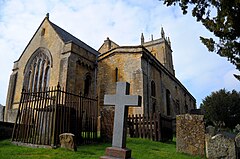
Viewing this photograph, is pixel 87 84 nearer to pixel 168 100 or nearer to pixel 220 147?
pixel 168 100

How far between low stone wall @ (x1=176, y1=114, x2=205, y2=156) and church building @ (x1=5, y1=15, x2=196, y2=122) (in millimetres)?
8602

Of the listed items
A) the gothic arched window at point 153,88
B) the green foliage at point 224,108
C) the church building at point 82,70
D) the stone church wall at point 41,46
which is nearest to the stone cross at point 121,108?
the church building at point 82,70

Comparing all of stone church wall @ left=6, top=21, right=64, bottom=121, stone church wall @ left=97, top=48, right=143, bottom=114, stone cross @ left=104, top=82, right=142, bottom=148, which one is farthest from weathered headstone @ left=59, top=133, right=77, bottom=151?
stone church wall @ left=6, top=21, right=64, bottom=121

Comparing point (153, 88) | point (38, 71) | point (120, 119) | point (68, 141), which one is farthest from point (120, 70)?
point (120, 119)

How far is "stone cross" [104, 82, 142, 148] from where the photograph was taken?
5458 millimetres

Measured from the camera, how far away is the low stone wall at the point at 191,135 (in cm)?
817

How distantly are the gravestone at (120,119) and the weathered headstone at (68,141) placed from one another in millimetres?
2729

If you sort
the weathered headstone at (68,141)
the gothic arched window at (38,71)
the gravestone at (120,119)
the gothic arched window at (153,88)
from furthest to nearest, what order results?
the gothic arched window at (153,88), the gothic arched window at (38,71), the weathered headstone at (68,141), the gravestone at (120,119)

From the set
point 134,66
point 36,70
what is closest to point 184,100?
point 134,66

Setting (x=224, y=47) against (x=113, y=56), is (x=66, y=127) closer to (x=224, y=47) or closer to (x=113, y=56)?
(x=224, y=47)

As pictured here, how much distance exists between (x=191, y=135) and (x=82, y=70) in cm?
1347

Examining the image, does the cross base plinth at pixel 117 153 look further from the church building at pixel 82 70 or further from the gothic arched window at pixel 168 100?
the gothic arched window at pixel 168 100

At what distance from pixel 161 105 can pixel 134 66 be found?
264 inches

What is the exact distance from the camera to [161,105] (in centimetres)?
2308
